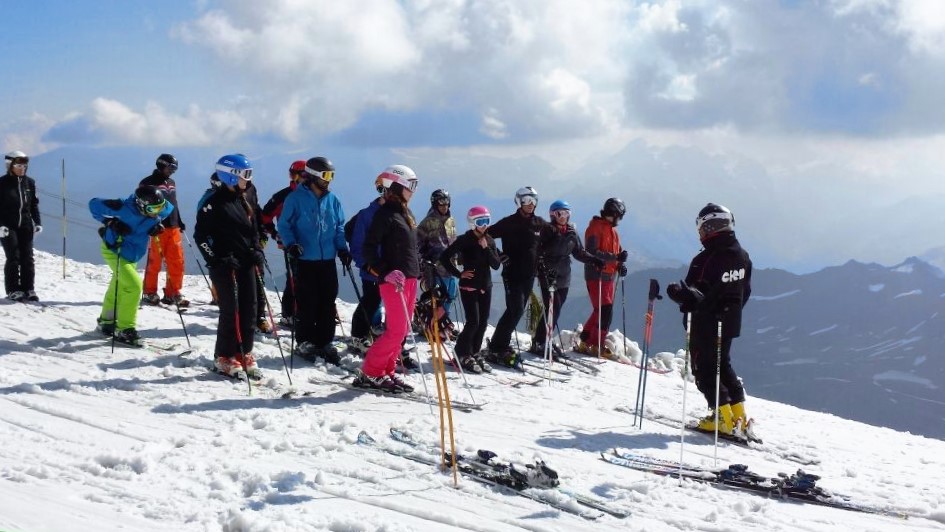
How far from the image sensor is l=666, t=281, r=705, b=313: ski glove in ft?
24.8

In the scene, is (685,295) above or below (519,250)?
below

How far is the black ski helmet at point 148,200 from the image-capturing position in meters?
8.45

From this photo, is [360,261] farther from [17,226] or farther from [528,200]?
[17,226]

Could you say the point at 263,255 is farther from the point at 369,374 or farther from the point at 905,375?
the point at 905,375

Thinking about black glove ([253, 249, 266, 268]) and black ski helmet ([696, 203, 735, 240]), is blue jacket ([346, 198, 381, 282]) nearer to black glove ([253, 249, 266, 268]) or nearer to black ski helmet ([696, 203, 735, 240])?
black glove ([253, 249, 266, 268])

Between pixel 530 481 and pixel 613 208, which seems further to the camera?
pixel 613 208

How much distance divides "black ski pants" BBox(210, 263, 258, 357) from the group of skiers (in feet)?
0.04

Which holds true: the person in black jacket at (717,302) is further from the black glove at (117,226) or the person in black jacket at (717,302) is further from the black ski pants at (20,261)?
the black ski pants at (20,261)

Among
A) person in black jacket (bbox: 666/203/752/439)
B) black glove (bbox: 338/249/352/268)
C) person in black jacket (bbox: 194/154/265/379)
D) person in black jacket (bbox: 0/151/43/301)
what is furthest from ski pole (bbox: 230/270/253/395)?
person in black jacket (bbox: 0/151/43/301)

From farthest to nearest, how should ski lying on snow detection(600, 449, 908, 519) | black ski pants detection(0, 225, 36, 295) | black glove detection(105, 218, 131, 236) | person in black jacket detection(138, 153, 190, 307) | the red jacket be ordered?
1. the red jacket
2. black ski pants detection(0, 225, 36, 295)
3. person in black jacket detection(138, 153, 190, 307)
4. black glove detection(105, 218, 131, 236)
5. ski lying on snow detection(600, 449, 908, 519)

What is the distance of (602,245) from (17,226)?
9.23 metres

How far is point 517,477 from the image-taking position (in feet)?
17.9

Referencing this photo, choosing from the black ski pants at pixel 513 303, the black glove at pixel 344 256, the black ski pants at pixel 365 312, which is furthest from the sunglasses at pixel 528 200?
the black glove at pixel 344 256

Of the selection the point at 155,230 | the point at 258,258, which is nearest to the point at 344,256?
the point at 258,258
